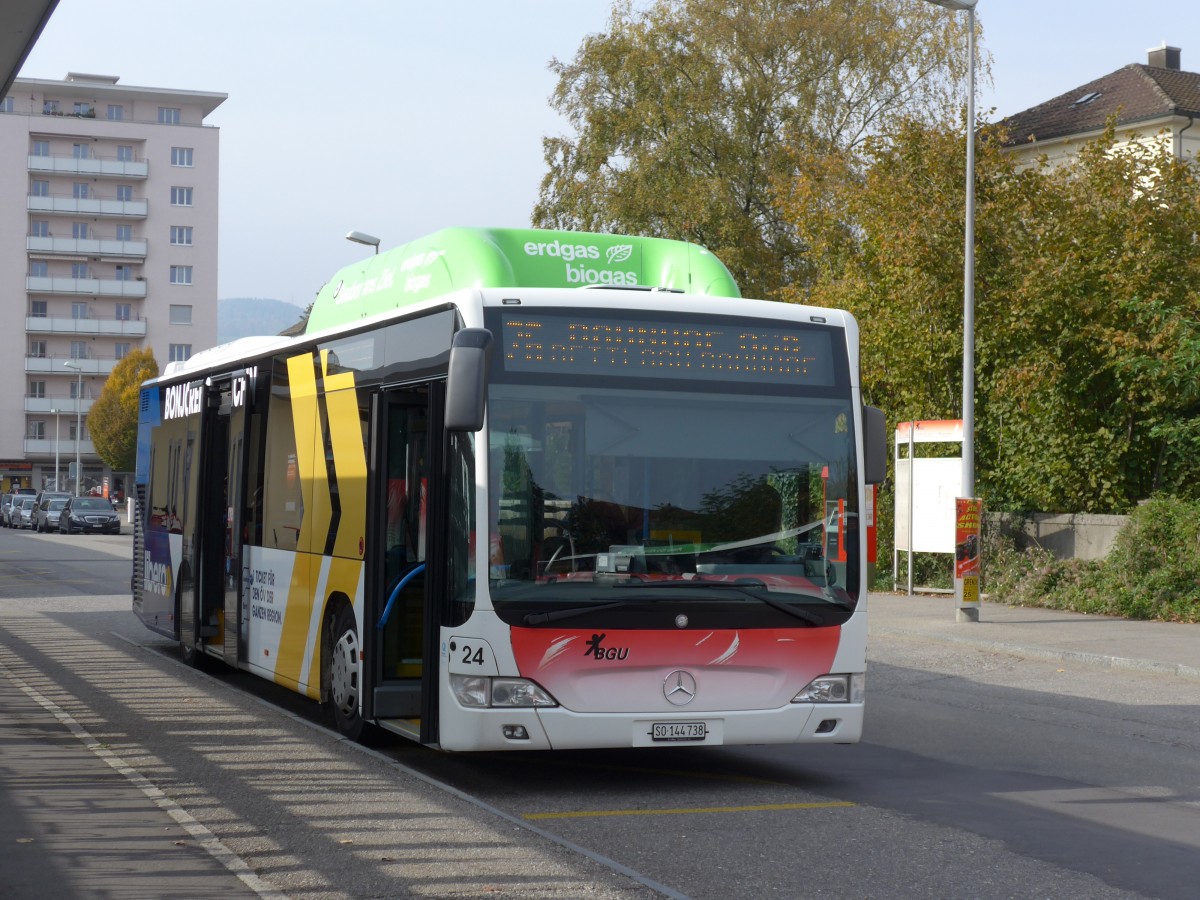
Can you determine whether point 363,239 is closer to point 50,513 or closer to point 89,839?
point 89,839

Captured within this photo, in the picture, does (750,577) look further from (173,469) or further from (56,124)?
(56,124)

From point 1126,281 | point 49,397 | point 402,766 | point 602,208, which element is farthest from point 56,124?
point 402,766

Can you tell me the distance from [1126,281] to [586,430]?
16930 millimetres

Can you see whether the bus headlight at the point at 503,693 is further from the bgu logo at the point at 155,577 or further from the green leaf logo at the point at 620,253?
the bgu logo at the point at 155,577

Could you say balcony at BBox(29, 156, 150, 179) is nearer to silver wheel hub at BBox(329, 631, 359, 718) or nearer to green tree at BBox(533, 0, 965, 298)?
green tree at BBox(533, 0, 965, 298)

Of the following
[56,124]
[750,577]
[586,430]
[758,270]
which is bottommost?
[750,577]

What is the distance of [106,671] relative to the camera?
576 inches

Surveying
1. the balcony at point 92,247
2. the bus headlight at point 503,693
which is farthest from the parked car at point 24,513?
the bus headlight at point 503,693

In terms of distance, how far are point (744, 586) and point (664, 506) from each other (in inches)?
24.7

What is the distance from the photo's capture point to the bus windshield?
852 cm

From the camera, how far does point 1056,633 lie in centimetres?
1931

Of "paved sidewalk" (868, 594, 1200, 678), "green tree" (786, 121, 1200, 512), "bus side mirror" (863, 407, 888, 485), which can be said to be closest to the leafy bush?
"paved sidewalk" (868, 594, 1200, 678)

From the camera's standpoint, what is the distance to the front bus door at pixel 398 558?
31.3 feet

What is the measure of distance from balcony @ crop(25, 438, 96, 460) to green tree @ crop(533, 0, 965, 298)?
248ft
